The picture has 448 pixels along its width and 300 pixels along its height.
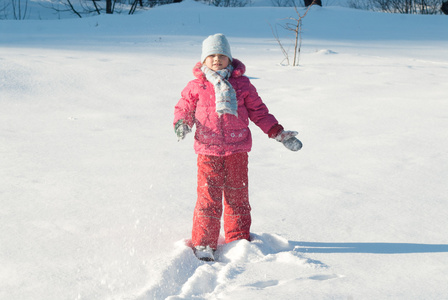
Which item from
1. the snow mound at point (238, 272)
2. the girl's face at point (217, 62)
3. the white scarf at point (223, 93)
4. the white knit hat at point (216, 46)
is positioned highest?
the white knit hat at point (216, 46)

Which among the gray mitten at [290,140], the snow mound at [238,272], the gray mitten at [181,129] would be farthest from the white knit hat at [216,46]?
the snow mound at [238,272]

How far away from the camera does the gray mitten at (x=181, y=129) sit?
8.14ft

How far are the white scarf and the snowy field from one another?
25.6 inches

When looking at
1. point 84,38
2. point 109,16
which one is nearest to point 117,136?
point 84,38

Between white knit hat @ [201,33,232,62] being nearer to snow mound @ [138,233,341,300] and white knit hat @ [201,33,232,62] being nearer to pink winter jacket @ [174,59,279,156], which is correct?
pink winter jacket @ [174,59,279,156]

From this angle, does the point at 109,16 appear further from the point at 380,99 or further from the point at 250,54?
the point at 380,99

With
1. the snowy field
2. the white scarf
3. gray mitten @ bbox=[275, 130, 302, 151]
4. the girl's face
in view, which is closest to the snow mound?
the snowy field

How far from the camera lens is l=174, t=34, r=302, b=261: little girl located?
2529 mm

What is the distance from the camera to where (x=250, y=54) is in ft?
27.0

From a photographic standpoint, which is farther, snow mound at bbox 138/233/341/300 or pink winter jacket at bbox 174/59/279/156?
pink winter jacket at bbox 174/59/279/156

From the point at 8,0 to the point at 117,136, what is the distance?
16.8 m

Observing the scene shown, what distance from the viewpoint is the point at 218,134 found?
2.53 m

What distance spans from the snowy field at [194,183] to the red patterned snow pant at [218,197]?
3.7 inches

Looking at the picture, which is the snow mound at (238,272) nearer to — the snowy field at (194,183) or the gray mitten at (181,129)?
the snowy field at (194,183)
